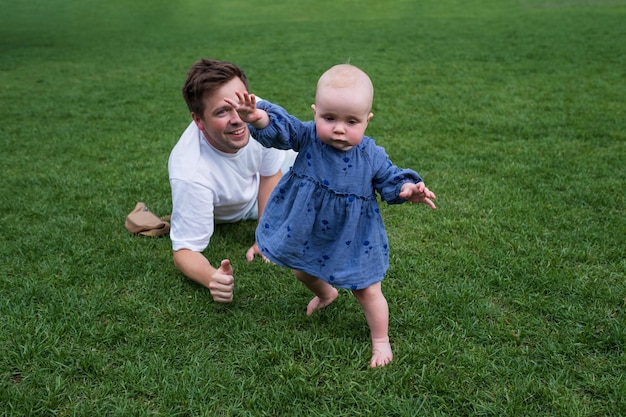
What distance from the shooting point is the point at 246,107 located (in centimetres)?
200

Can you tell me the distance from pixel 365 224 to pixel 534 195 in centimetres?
214

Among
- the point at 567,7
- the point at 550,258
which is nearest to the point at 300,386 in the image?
the point at 550,258

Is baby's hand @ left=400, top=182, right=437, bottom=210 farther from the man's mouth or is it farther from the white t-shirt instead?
the white t-shirt

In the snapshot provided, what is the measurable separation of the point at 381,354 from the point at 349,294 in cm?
55

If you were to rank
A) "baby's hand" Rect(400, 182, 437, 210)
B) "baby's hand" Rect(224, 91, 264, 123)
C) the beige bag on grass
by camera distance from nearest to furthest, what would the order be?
"baby's hand" Rect(224, 91, 264, 123) → "baby's hand" Rect(400, 182, 437, 210) → the beige bag on grass

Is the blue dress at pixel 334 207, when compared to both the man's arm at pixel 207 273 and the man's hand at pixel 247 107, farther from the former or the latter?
the man's arm at pixel 207 273

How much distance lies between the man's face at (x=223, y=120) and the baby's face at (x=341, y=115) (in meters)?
0.81

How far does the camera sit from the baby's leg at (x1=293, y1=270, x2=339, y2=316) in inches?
100

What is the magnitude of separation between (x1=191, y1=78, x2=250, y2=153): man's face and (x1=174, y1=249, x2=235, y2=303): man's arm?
0.63m

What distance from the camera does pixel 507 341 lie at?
2436 mm

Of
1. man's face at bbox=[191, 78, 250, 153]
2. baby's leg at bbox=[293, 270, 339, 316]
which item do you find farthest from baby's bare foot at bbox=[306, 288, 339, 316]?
man's face at bbox=[191, 78, 250, 153]

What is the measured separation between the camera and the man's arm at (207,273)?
100 inches

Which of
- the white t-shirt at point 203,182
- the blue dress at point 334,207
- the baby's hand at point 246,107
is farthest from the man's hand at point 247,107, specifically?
the white t-shirt at point 203,182

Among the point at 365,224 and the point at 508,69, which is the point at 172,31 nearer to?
the point at 508,69
